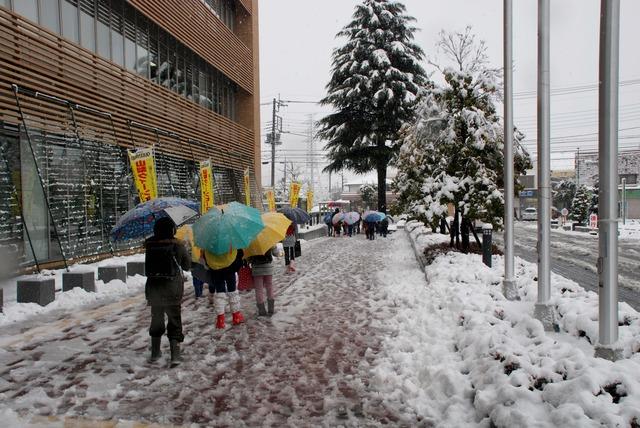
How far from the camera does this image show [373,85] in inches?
1247

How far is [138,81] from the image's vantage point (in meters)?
16.3

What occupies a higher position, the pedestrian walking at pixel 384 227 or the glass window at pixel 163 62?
the glass window at pixel 163 62

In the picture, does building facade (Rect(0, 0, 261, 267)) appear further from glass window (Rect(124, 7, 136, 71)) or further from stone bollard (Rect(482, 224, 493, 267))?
stone bollard (Rect(482, 224, 493, 267))

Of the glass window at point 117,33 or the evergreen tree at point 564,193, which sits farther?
the evergreen tree at point 564,193

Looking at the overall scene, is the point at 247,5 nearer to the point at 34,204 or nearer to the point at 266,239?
the point at 34,204

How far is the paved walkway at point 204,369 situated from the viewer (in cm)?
434

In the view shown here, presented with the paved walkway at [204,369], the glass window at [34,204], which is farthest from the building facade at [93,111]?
the paved walkway at [204,369]

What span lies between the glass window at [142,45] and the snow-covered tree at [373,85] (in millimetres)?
16405

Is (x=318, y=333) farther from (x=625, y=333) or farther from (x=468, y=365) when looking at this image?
(x=625, y=333)

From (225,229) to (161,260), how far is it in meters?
1.12

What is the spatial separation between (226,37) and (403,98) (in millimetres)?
12571

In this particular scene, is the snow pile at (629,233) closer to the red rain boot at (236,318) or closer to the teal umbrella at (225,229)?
the red rain boot at (236,318)

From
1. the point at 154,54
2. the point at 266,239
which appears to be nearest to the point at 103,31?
the point at 154,54

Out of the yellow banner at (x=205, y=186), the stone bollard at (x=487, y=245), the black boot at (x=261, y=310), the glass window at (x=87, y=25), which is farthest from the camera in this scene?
the yellow banner at (x=205, y=186)
